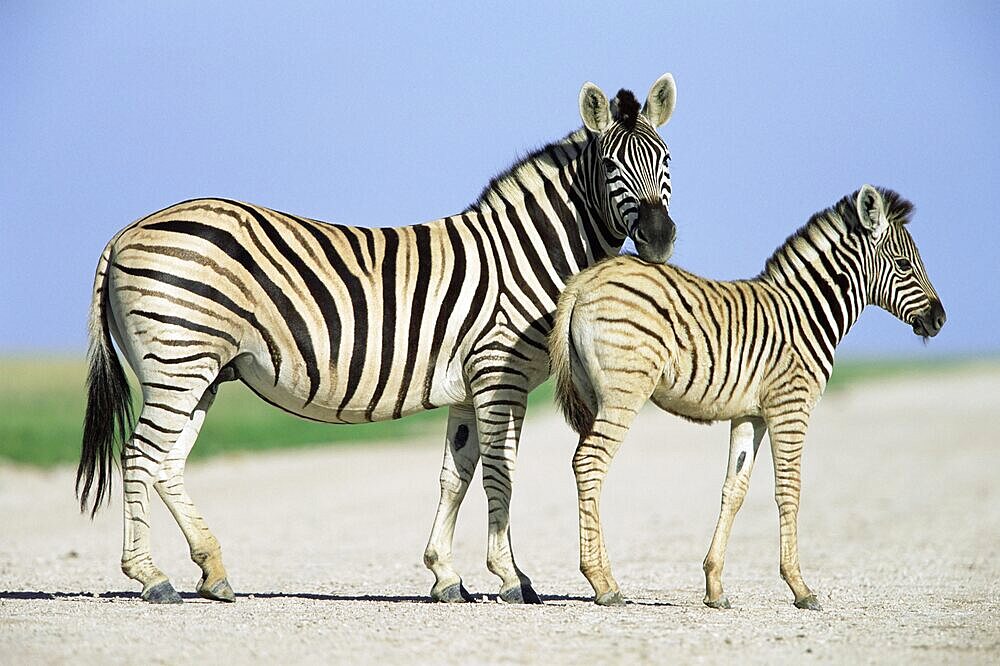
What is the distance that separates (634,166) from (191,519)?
4020 millimetres

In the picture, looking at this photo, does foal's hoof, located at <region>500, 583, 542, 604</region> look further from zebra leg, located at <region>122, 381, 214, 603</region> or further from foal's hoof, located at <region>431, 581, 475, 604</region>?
zebra leg, located at <region>122, 381, 214, 603</region>

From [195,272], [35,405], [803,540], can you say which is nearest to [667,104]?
[195,272]

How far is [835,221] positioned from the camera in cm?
961

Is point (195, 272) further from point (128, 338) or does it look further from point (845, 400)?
point (845, 400)

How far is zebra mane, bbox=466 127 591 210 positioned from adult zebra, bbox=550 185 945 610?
121cm

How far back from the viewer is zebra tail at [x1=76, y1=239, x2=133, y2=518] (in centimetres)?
916

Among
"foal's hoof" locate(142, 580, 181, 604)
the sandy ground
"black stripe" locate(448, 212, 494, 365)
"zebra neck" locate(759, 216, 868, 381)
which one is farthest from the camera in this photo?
"zebra neck" locate(759, 216, 868, 381)

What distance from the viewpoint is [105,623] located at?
8.02 metres

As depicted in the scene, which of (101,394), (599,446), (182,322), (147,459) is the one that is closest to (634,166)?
(599,446)

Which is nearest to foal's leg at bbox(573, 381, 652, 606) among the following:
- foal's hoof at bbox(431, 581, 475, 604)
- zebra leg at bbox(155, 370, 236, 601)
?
foal's hoof at bbox(431, 581, 475, 604)

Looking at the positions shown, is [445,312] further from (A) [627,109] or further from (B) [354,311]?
(A) [627,109]

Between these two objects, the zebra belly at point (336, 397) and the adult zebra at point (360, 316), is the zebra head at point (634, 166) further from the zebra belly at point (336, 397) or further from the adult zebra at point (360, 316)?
the zebra belly at point (336, 397)

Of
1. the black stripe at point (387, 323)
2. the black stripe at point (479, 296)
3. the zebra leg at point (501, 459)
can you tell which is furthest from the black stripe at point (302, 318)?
the zebra leg at point (501, 459)

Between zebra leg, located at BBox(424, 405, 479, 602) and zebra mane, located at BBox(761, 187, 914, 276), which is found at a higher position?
zebra mane, located at BBox(761, 187, 914, 276)
